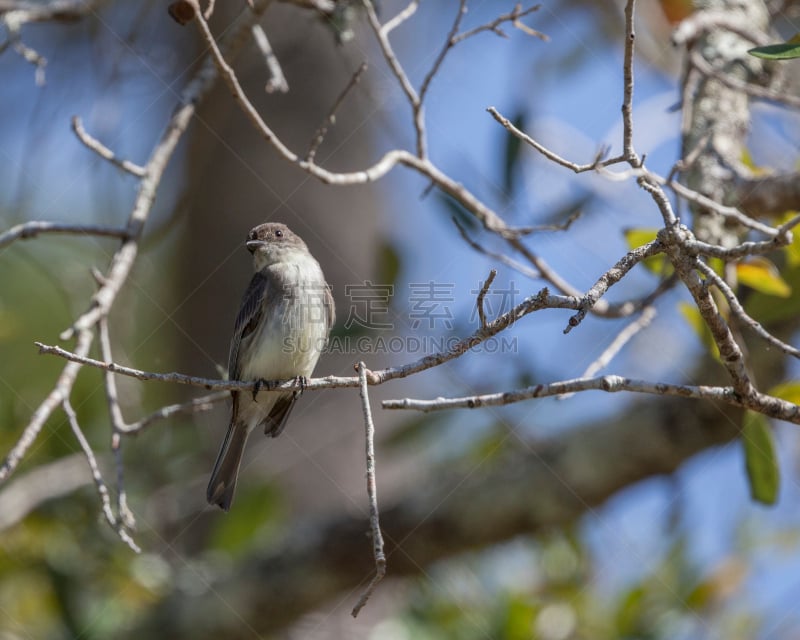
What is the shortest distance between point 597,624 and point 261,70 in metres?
3.68

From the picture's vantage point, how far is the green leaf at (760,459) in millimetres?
3090

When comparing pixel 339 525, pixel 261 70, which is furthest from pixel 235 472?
pixel 261 70

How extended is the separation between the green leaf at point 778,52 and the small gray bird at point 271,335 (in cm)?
225

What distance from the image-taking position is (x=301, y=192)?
209 inches

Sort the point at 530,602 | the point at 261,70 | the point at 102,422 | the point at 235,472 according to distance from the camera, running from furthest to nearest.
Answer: the point at 261,70, the point at 102,422, the point at 530,602, the point at 235,472

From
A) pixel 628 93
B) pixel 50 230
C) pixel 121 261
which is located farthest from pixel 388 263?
pixel 628 93

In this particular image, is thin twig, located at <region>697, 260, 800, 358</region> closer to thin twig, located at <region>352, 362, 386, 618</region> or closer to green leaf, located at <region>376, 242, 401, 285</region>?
thin twig, located at <region>352, 362, 386, 618</region>

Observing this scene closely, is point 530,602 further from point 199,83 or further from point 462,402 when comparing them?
point 199,83

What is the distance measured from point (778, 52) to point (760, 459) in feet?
4.71

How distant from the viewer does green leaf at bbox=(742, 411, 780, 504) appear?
10.1 feet

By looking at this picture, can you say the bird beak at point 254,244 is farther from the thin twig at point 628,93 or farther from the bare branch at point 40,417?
the thin twig at point 628,93

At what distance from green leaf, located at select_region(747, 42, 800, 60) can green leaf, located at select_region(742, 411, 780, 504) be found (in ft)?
3.98

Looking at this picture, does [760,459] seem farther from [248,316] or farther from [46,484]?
[46,484]

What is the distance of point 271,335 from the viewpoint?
402 centimetres
